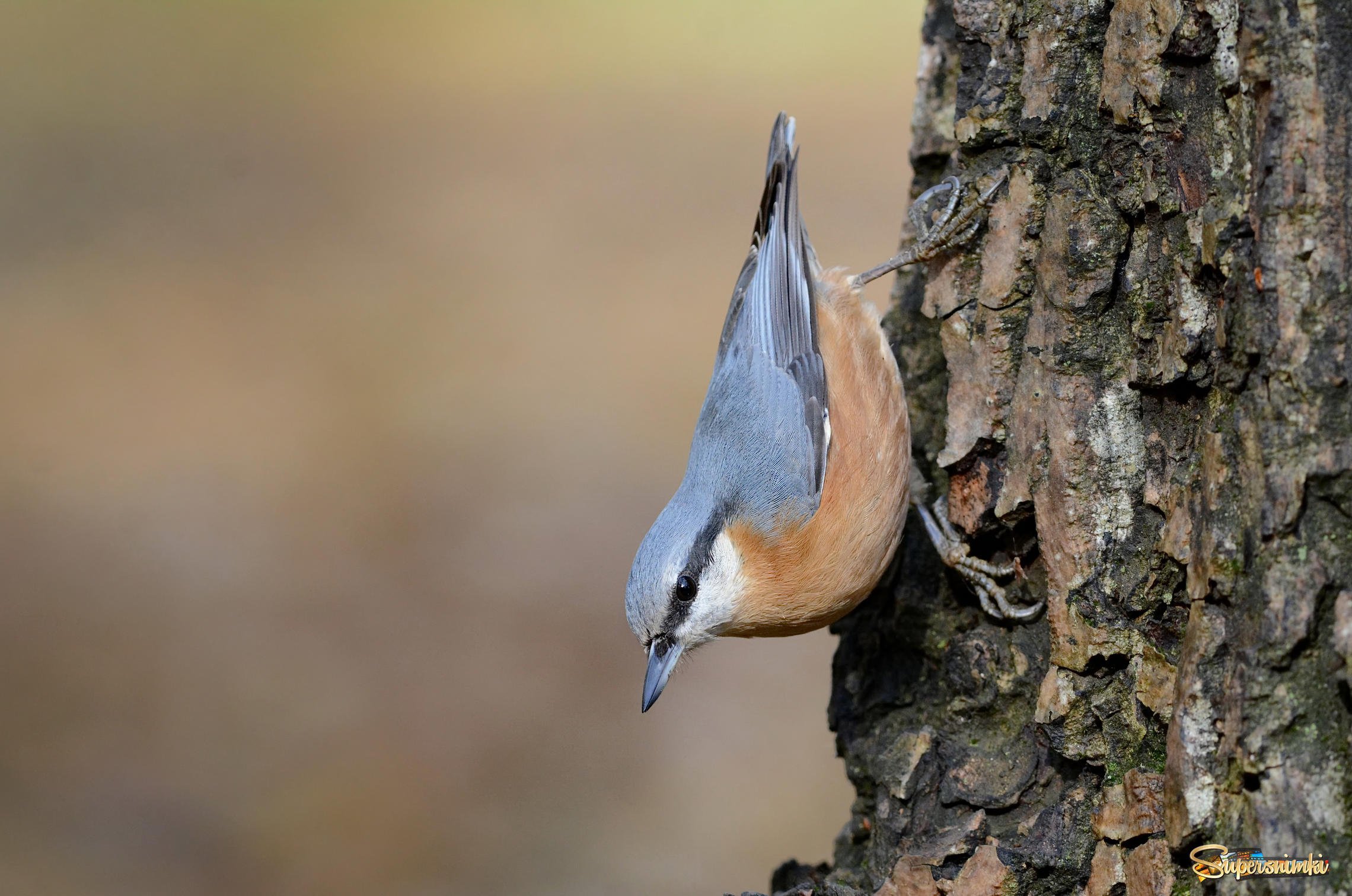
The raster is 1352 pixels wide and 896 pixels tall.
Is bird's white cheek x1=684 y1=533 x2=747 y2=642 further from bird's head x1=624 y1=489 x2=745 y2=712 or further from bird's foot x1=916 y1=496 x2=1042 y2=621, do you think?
bird's foot x1=916 y1=496 x2=1042 y2=621

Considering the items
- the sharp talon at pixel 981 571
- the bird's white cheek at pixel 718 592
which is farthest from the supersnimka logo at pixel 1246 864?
the bird's white cheek at pixel 718 592

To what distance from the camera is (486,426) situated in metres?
6.64

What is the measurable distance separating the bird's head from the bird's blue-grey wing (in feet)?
0.75

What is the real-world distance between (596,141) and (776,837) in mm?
5430

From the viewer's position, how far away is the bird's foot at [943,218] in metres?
2.97

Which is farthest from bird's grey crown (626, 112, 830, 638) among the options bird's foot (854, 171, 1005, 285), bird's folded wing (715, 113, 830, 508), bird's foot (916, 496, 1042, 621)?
bird's foot (854, 171, 1005, 285)

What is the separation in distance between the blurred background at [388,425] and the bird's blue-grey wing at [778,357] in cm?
212

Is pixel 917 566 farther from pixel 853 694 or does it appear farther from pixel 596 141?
pixel 596 141

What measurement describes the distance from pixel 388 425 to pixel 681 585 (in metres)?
3.91

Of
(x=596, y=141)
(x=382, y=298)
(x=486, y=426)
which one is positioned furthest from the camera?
(x=596, y=141)

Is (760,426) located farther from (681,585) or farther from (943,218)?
(943,218)

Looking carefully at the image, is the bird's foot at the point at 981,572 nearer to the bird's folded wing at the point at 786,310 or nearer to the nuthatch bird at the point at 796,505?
the nuthatch bird at the point at 796,505

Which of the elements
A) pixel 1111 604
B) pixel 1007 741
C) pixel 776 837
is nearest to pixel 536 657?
pixel 776 837

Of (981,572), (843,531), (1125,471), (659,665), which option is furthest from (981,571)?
(659,665)
